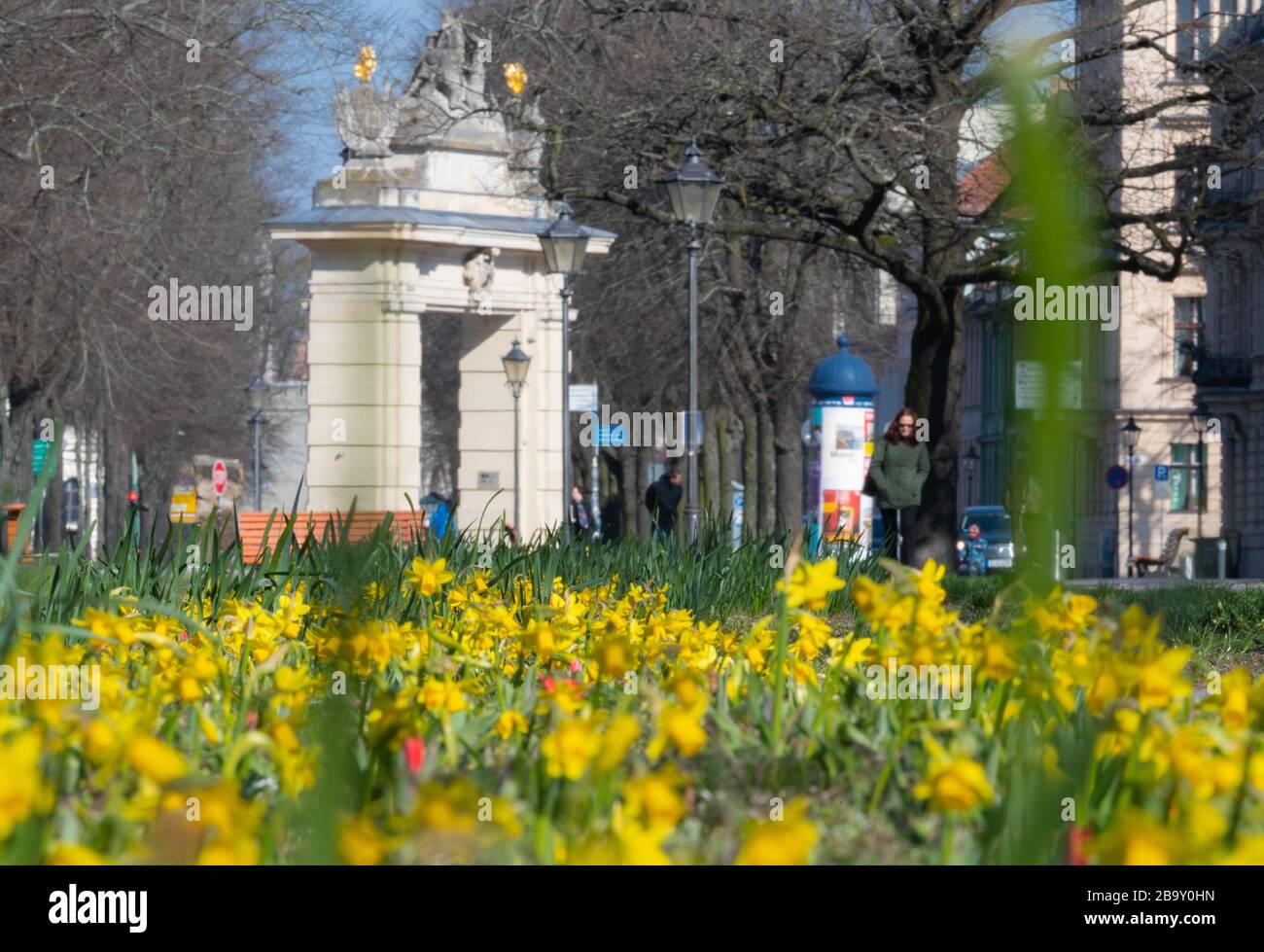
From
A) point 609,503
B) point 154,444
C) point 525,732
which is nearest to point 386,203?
point 609,503

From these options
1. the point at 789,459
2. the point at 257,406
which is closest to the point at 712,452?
the point at 789,459

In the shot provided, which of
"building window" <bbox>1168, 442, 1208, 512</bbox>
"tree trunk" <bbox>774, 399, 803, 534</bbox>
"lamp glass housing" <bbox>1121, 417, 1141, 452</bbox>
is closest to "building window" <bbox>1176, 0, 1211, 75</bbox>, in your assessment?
"tree trunk" <bbox>774, 399, 803, 534</bbox>

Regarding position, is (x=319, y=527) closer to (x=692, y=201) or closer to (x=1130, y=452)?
(x=692, y=201)

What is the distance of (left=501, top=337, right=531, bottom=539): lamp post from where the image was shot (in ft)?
107

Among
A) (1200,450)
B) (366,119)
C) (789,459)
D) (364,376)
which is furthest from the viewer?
(1200,450)

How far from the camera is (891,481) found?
17453 millimetres

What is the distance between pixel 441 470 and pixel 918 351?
44.7 meters

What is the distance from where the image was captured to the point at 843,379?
2697cm

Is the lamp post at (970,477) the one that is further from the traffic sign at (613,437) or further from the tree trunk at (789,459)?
the traffic sign at (613,437)

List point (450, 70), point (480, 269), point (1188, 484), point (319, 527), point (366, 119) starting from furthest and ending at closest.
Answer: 1. point (1188, 484)
2. point (480, 269)
3. point (366, 119)
4. point (450, 70)
5. point (319, 527)

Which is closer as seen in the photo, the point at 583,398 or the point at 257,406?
the point at 583,398

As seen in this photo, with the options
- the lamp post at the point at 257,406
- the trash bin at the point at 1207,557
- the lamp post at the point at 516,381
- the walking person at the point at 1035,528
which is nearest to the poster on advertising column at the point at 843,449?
the lamp post at the point at 516,381

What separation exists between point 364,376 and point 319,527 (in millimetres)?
15767
